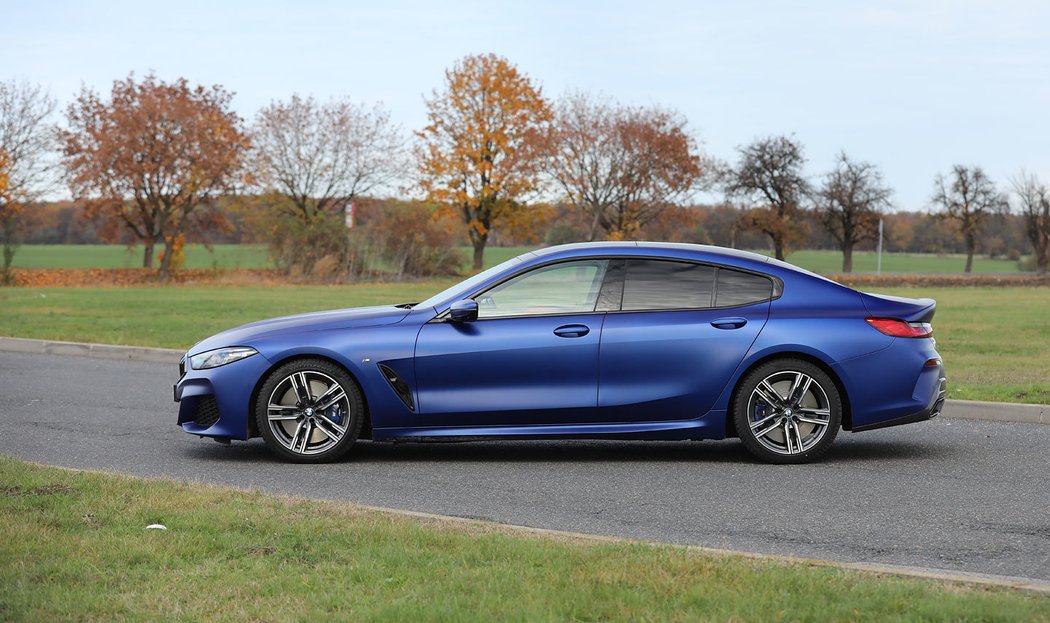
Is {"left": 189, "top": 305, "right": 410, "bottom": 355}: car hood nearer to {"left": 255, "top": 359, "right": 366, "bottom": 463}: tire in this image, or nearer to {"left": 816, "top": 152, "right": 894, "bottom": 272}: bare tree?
{"left": 255, "top": 359, "right": 366, "bottom": 463}: tire

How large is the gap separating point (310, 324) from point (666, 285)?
2436 mm

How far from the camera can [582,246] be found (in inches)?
325

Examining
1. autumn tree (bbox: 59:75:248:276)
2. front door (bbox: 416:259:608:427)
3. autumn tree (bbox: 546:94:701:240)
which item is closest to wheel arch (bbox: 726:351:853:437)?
front door (bbox: 416:259:608:427)

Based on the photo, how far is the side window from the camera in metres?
7.99

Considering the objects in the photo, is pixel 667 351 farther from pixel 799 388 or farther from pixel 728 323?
pixel 799 388

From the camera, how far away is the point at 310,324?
8125 mm

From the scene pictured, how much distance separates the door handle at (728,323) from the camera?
26.2ft

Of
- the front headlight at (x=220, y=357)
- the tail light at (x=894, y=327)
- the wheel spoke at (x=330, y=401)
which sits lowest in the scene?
the wheel spoke at (x=330, y=401)

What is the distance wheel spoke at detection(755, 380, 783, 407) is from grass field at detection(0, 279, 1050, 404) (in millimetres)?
3886

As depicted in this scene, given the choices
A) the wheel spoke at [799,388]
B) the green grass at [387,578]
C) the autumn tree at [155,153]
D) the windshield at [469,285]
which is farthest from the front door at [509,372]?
the autumn tree at [155,153]

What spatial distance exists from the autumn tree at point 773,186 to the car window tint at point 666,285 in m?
68.3

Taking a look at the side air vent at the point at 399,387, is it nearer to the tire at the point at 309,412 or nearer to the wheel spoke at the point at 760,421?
the tire at the point at 309,412

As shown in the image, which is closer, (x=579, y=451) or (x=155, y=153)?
(x=579, y=451)

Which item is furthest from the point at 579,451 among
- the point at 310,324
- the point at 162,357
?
the point at 162,357
